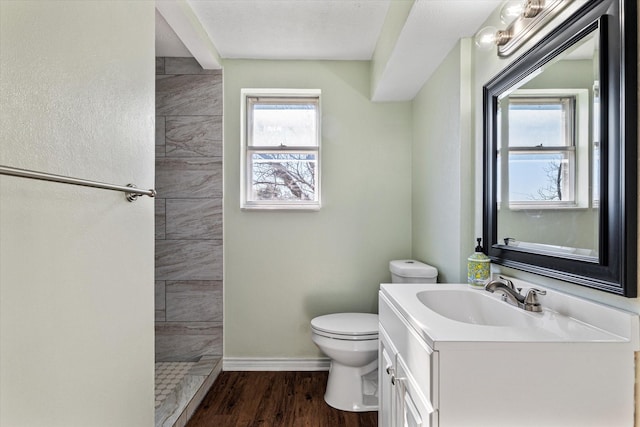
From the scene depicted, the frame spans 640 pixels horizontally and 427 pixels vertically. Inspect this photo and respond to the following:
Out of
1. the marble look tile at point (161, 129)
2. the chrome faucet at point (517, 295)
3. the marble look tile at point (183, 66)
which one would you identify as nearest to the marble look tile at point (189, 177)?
the marble look tile at point (161, 129)

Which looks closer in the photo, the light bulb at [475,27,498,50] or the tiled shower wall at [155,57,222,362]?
the light bulb at [475,27,498,50]

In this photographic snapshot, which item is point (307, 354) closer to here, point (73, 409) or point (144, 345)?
point (144, 345)

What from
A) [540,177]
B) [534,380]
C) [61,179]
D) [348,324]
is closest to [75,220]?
[61,179]

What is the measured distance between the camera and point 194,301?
270 centimetres

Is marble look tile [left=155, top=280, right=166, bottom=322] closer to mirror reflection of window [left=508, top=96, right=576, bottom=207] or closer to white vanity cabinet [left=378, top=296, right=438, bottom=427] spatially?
white vanity cabinet [left=378, top=296, right=438, bottom=427]

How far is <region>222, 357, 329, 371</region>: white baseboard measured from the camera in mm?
2713

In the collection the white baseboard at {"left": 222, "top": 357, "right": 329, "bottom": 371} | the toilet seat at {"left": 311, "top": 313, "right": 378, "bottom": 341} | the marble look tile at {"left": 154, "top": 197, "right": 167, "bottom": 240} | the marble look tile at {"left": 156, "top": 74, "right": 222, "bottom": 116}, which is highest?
the marble look tile at {"left": 156, "top": 74, "right": 222, "bottom": 116}

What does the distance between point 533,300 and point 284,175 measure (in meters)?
1.96

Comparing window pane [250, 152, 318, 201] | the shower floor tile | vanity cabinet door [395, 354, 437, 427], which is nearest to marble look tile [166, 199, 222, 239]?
window pane [250, 152, 318, 201]

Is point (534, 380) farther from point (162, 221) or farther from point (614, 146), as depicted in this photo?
point (162, 221)

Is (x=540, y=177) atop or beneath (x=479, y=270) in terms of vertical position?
atop

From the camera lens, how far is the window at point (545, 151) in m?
1.13

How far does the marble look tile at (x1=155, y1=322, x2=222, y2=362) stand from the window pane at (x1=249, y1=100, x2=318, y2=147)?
4.66ft

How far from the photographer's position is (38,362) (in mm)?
804
